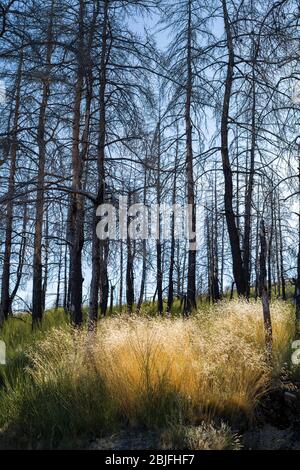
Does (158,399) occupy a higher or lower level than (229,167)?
lower

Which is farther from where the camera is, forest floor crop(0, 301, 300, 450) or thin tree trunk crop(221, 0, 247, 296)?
thin tree trunk crop(221, 0, 247, 296)

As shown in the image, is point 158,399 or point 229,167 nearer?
point 158,399

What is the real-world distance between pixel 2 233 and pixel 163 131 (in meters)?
5.36

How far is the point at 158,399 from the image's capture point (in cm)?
470

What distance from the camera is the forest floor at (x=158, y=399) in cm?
425

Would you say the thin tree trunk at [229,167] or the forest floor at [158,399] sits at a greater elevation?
the thin tree trunk at [229,167]

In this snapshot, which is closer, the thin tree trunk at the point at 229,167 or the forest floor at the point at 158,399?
the forest floor at the point at 158,399

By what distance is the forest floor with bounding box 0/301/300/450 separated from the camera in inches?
167

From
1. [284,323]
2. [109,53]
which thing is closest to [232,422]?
[284,323]

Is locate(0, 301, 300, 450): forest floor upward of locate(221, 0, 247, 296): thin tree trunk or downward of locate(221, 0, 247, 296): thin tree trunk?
downward

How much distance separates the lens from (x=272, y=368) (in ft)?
17.7
